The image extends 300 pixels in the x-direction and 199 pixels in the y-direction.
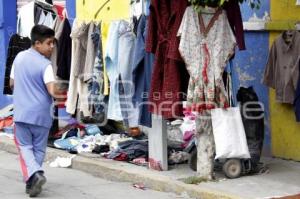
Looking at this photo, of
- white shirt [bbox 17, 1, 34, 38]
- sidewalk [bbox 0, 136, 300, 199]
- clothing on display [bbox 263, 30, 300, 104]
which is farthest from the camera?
white shirt [bbox 17, 1, 34, 38]

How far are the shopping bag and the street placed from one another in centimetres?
68

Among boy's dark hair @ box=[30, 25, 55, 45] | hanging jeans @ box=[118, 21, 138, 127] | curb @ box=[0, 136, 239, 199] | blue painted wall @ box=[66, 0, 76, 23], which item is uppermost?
blue painted wall @ box=[66, 0, 76, 23]

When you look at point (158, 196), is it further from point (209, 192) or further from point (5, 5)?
point (5, 5)

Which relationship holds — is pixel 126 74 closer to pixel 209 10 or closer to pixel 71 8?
pixel 209 10

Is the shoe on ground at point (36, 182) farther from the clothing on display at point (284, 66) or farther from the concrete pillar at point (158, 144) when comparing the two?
the clothing on display at point (284, 66)

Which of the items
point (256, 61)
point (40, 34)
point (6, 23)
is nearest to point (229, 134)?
point (256, 61)

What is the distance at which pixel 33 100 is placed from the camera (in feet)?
23.5

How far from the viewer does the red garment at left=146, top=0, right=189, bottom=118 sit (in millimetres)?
7270

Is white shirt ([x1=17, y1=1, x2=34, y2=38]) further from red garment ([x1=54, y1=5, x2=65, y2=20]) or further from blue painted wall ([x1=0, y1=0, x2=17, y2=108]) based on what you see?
blue painted wall ([x1=0, y1=0, x2=17, y2=108])

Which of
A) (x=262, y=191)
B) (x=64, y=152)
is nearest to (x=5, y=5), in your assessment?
(x=64, y=152)

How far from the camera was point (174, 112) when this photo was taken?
24.1 feet

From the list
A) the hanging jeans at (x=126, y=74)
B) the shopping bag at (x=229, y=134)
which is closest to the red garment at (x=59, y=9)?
the hanging jeans at (x=126, y=74)

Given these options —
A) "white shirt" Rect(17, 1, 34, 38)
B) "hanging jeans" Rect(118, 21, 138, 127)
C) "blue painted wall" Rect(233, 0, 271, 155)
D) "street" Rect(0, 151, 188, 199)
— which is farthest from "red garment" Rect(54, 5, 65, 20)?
"blue painted wall" Rect(233, 0, 271, 155)

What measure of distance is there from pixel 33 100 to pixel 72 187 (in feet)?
4.15
